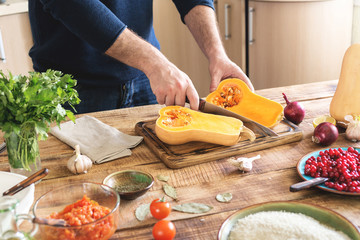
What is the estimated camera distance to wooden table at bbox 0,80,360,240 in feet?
3.45

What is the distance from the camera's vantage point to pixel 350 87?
1.54m

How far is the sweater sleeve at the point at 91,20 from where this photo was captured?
1.60 metres

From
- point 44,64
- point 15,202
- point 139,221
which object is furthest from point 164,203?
point 44,64

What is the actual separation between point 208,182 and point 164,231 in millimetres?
309

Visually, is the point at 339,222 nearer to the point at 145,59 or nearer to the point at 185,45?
the point at 145,59

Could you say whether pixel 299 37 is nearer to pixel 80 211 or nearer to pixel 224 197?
pixel 224 197

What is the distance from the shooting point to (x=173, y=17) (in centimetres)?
383

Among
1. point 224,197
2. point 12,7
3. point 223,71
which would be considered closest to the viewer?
point 224,197

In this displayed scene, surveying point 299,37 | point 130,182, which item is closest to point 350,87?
point 130,182

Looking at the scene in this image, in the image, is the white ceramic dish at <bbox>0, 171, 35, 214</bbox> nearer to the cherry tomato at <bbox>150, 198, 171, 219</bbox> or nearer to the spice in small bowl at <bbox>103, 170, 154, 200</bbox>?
the spice in small bowl at <bbox>103, 170, 154, 200</bbox>

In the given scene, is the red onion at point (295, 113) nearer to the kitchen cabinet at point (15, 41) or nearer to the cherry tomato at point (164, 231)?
the cherry tomato at point (164, 231)

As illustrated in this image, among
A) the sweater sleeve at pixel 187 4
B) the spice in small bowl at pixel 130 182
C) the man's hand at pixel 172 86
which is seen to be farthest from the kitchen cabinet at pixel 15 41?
the spice in small bowl at pixel 130 182

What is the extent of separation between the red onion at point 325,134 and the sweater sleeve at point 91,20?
820 mm

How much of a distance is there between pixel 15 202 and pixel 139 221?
34cm
